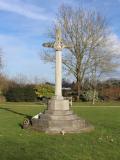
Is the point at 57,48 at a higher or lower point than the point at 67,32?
lower

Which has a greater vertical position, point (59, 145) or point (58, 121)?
point (58, 121)

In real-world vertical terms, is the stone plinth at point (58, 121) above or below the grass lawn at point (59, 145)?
above

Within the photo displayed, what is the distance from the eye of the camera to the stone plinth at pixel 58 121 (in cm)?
1567

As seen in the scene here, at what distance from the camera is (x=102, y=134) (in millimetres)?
14680

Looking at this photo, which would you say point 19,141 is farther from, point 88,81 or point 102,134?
point 88,81

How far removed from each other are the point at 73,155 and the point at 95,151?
93 cm

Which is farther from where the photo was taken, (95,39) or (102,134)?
(95,39)

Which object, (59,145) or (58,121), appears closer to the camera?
(59,145)

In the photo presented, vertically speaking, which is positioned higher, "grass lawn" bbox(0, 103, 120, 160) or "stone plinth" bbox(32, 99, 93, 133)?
"stone plinth" bbox(32, 99, 93, 133)

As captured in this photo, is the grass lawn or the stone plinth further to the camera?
the stone plinth

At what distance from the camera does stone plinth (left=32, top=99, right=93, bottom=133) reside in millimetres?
15672

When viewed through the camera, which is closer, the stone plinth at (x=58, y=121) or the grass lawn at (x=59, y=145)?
the grass lawn at (x=59, y=145)

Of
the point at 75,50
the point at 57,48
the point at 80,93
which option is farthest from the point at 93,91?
the point at 57,48

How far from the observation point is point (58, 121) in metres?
16.0
